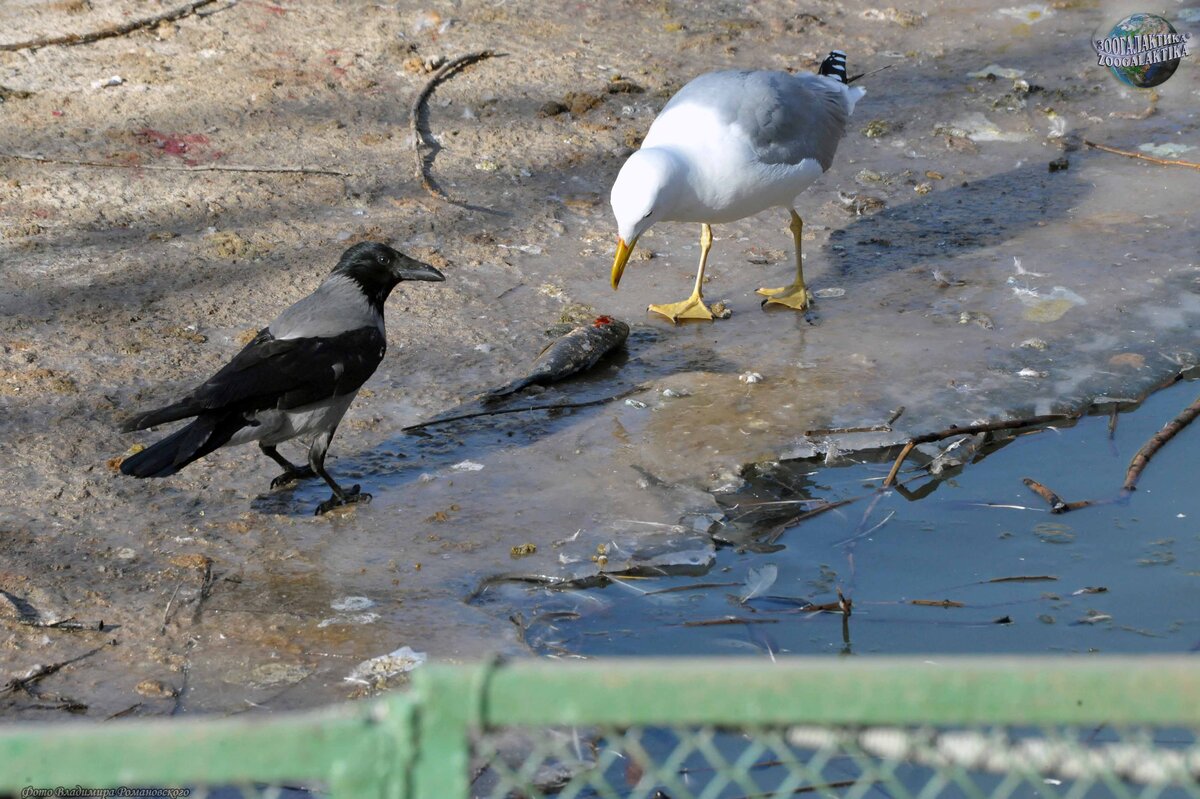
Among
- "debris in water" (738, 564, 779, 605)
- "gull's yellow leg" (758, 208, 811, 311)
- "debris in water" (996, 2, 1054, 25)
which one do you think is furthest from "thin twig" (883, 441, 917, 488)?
"debris in water" (996, 2, 1054, 25)

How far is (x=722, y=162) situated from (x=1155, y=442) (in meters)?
2.08

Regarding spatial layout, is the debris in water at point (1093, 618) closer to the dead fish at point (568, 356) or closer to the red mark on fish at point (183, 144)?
the dead fish at point (568, 356)

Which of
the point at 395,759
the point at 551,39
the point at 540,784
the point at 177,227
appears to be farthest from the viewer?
the point at 551,39

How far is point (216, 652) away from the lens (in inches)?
147

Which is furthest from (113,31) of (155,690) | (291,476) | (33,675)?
(155,690)

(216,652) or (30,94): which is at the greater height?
(30,94)

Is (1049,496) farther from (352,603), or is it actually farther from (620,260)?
(352,603)

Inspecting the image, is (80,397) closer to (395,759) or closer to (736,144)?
(736,144)

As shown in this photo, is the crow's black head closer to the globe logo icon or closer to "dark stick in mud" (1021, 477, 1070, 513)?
"dark stick in mud" (1021, 477, 1070, 513)

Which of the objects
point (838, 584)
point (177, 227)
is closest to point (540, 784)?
point (838, 584)

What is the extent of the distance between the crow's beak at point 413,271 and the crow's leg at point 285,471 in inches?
33.4

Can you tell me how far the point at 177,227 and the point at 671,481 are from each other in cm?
310

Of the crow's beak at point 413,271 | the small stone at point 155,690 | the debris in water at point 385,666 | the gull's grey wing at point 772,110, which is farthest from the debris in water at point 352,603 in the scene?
the gull's grey wing at point 772,110

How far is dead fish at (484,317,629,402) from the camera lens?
18.0 feet
